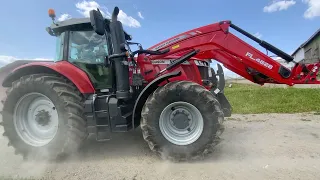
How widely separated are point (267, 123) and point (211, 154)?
3.16m

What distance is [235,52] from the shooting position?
188 inches

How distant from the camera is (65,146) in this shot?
4246 millimetres

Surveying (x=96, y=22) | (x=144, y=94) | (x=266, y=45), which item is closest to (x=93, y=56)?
(x=96, y=22)

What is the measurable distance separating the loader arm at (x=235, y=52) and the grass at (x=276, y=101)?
400 centimetres

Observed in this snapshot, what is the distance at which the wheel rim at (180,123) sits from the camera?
4.23 metres

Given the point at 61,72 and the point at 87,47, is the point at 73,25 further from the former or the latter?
the point at 61,72

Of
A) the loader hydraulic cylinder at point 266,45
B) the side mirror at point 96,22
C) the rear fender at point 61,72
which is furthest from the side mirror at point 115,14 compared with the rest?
the loader hydraulic cylinder at point 266,45

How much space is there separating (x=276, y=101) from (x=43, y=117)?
8914 millimetres

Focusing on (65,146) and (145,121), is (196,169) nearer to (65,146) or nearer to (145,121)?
(145,121)

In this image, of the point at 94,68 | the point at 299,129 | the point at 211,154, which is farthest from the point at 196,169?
the point at 299,129

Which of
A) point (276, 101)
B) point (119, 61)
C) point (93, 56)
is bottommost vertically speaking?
point (276, 101)

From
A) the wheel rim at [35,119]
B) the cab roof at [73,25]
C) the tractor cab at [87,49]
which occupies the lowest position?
the wheel rim at [35,119]

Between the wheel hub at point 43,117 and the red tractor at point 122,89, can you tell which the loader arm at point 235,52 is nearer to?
the red tractor at point 122,89

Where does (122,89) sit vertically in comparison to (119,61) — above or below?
below
